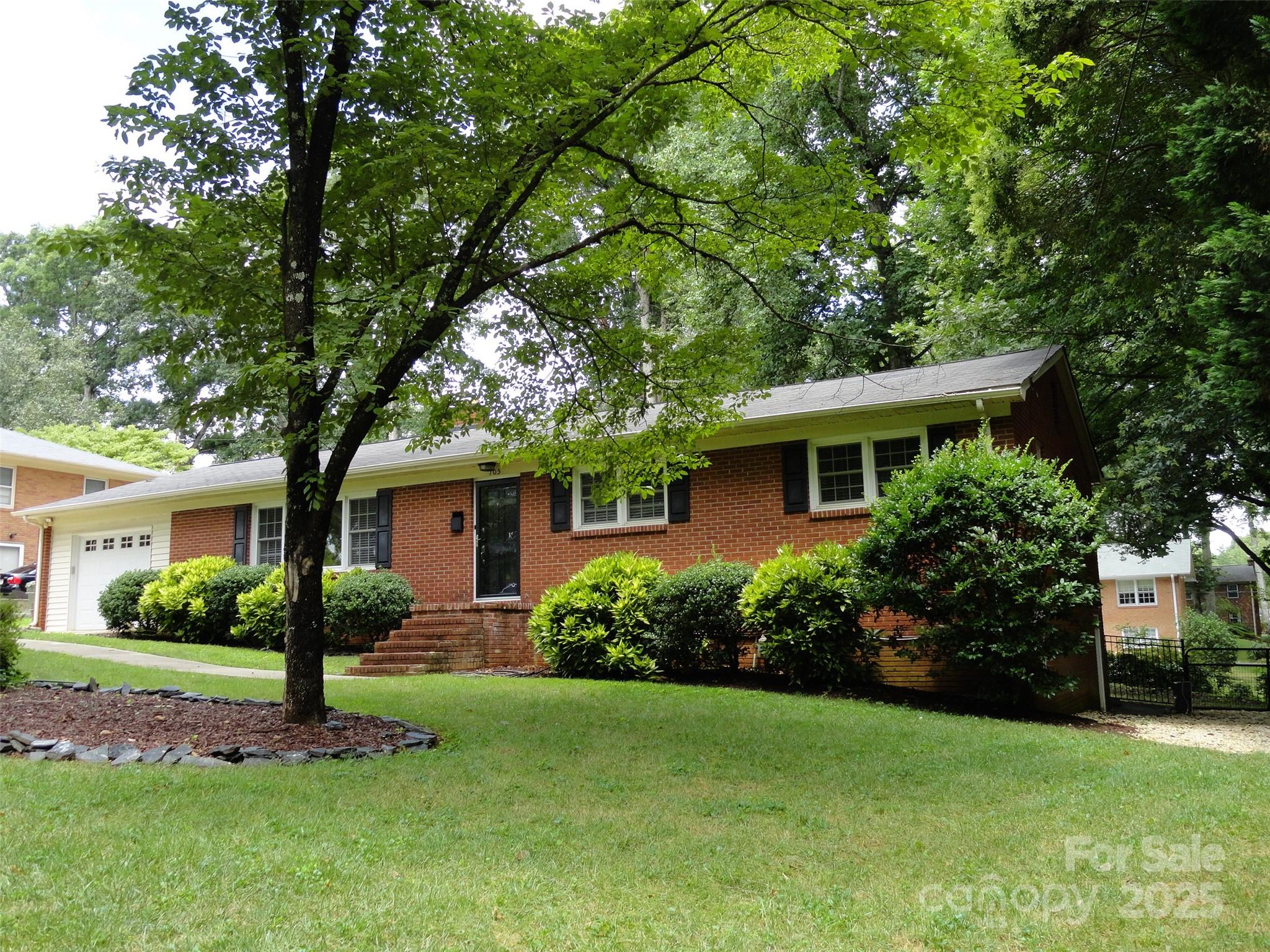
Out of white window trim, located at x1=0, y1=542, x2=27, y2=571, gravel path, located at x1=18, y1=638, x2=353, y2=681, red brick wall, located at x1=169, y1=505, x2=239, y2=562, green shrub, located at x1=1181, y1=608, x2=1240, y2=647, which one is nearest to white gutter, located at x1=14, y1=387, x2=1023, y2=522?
red brick wall, located at x1=169, y1=505, x2=239, y2=562

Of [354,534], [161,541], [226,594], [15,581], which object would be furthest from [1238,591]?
[15,581]

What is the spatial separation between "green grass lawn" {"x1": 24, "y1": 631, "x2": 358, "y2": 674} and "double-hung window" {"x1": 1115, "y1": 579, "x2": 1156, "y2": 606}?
118 feet

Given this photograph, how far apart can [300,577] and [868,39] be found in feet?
21.1

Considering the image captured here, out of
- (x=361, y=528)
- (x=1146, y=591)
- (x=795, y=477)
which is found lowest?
(x=1146, y=591)

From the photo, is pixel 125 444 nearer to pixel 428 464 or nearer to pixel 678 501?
pixel 428 464

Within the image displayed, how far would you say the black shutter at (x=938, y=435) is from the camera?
11641 mm

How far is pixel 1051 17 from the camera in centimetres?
1182

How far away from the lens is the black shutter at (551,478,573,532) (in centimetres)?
1417

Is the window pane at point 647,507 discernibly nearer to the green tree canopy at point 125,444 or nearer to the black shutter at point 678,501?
the black shutter at point 678,501

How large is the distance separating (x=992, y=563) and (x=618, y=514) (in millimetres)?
5905

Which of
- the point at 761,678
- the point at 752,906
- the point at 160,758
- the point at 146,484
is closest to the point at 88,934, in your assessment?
the point at 752,906

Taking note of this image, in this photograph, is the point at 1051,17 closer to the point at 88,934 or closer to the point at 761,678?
the point at 761,678

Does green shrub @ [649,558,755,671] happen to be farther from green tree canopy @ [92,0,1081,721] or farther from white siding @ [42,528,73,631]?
white siding @ [42,528,73,631]

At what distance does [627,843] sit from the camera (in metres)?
4.85
